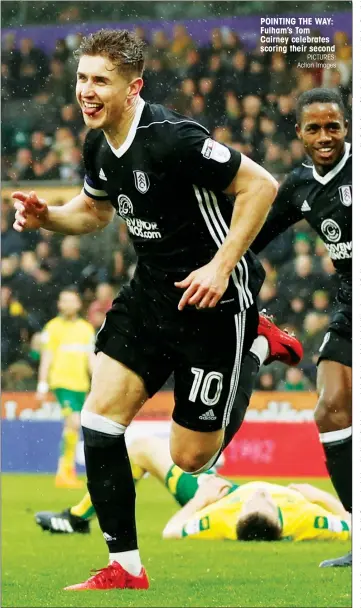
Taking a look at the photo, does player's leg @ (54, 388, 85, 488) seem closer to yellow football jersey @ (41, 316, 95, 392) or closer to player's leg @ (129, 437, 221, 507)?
yellow football jersey @ (41, 316, 95, 392)

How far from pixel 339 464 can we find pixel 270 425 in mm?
4536

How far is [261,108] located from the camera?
1000 centimetres

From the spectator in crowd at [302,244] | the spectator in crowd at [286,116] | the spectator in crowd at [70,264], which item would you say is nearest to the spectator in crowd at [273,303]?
the spectator in crowd at [302,244]

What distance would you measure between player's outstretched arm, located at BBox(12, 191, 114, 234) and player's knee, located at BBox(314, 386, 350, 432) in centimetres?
126

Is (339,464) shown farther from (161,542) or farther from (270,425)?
(270,425)

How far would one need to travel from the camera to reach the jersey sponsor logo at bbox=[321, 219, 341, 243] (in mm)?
4703

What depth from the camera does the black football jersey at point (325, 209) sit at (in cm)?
471

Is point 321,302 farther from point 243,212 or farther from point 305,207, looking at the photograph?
point 243,212

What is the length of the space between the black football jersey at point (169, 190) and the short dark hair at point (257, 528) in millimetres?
1769

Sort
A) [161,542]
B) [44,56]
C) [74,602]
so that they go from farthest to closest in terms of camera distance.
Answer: [44,56], [161,542], [74,602]

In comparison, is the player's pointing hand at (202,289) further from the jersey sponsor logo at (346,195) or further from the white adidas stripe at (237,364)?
the jersey sponsor logo at (346,195)

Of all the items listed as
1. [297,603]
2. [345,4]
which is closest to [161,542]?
[297,603]

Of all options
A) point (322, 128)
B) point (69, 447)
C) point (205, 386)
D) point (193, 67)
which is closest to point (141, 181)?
point (205, 386)
